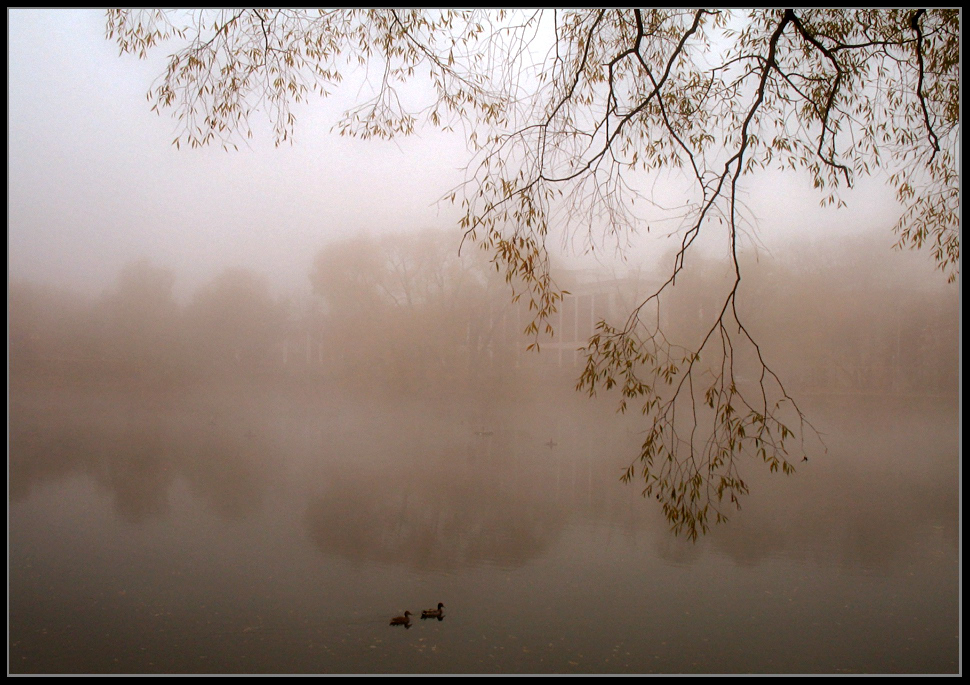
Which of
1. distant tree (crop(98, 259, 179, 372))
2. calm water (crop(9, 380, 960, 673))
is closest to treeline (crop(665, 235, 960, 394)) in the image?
calm water (crop(9, 380, 960, 673))

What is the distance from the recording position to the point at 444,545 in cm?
375

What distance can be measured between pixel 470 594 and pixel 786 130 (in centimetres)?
266

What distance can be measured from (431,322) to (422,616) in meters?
1.78

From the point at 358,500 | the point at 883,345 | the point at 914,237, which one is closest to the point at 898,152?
the point at 914,237

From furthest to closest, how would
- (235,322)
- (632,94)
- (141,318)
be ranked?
(235,322) → (141,318) → (632,94)

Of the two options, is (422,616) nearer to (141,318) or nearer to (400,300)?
(400,300)

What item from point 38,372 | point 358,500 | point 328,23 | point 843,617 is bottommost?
point 843,617

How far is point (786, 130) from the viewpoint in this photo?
3008mm

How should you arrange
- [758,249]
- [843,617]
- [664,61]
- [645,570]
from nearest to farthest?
1. [664,61]
2. [843,617]
3. [645,570]
4. [758,249]

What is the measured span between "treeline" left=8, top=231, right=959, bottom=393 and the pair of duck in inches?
56.9

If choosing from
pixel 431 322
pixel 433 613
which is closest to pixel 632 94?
pixel 431 322

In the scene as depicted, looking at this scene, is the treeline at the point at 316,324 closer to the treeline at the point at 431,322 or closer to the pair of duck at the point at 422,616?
the treeline at the point at 431,322

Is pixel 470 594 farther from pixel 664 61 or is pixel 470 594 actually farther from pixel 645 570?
pixel 664 61

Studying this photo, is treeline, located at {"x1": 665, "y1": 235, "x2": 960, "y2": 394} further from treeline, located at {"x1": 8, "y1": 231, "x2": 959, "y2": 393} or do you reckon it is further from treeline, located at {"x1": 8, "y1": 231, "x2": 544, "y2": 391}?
treeline, located at {"x1": 8, "y1": 231, "x2": 544, "y2": 391}
